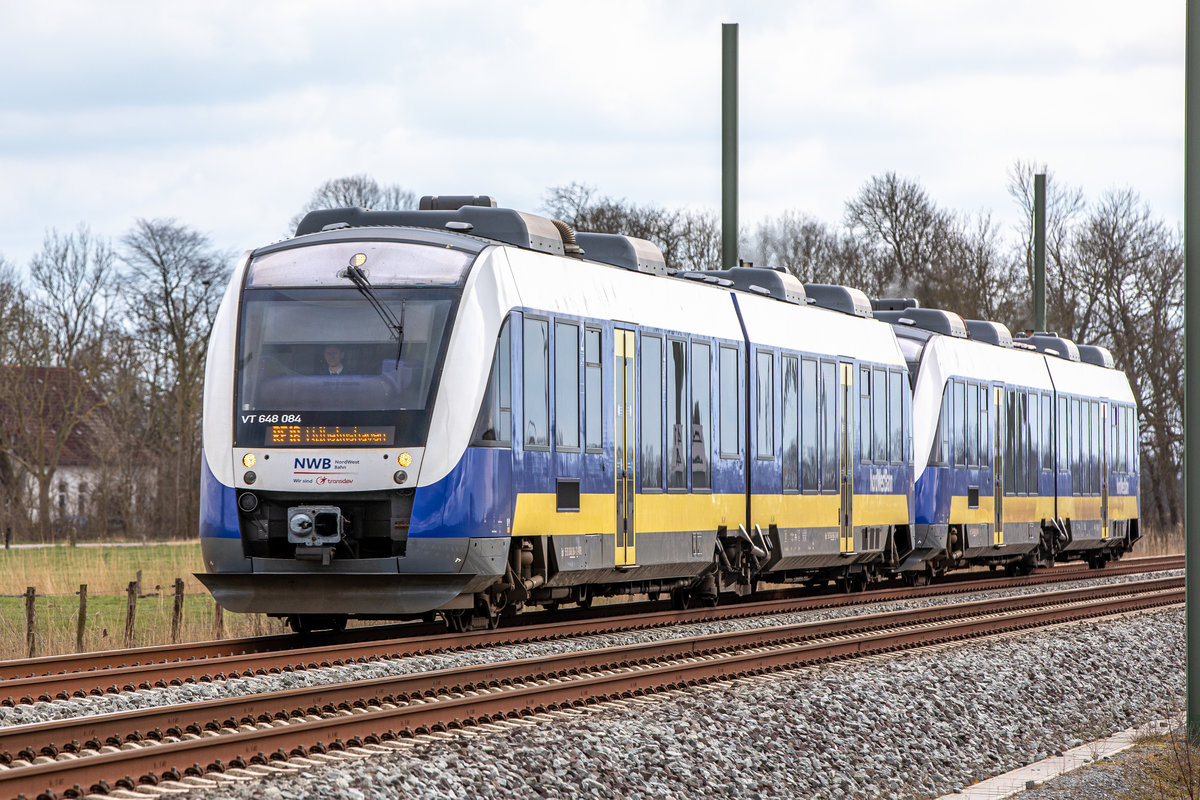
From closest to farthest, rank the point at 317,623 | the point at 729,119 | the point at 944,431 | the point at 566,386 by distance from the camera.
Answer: the point at 566,386 → the point at 317,623 → the point at 729,119 → the point at 944,431

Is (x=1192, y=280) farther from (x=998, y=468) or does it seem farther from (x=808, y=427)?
(x=998, y=468)

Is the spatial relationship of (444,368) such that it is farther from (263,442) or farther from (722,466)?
(722,466)

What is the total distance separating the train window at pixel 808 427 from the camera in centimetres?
2064

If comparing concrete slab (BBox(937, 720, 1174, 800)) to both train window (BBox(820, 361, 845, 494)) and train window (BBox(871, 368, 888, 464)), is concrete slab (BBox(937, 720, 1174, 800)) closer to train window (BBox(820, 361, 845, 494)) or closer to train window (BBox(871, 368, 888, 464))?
train window (BBox(820, 361, 845, 494))

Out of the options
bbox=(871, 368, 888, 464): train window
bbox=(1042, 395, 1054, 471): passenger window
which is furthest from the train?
bbox=(1042, 395, 1054, 471): passenger window

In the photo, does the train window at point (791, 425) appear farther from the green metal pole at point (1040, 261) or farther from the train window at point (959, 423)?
the green metal pole at point (1040, 261)

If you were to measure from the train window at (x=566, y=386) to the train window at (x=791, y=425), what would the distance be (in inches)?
202

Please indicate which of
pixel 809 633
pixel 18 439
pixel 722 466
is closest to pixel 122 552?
pixel 18 439

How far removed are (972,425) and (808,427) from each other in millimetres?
6548

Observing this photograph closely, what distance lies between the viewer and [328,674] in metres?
11.8

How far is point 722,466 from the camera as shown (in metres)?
18.5

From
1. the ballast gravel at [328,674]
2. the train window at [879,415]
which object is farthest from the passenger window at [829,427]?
the ballast gravel at [328,674]

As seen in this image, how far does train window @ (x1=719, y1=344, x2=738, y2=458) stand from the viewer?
61.0 ft

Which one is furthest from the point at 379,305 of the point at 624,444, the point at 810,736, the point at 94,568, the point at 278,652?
the point at 94,568
